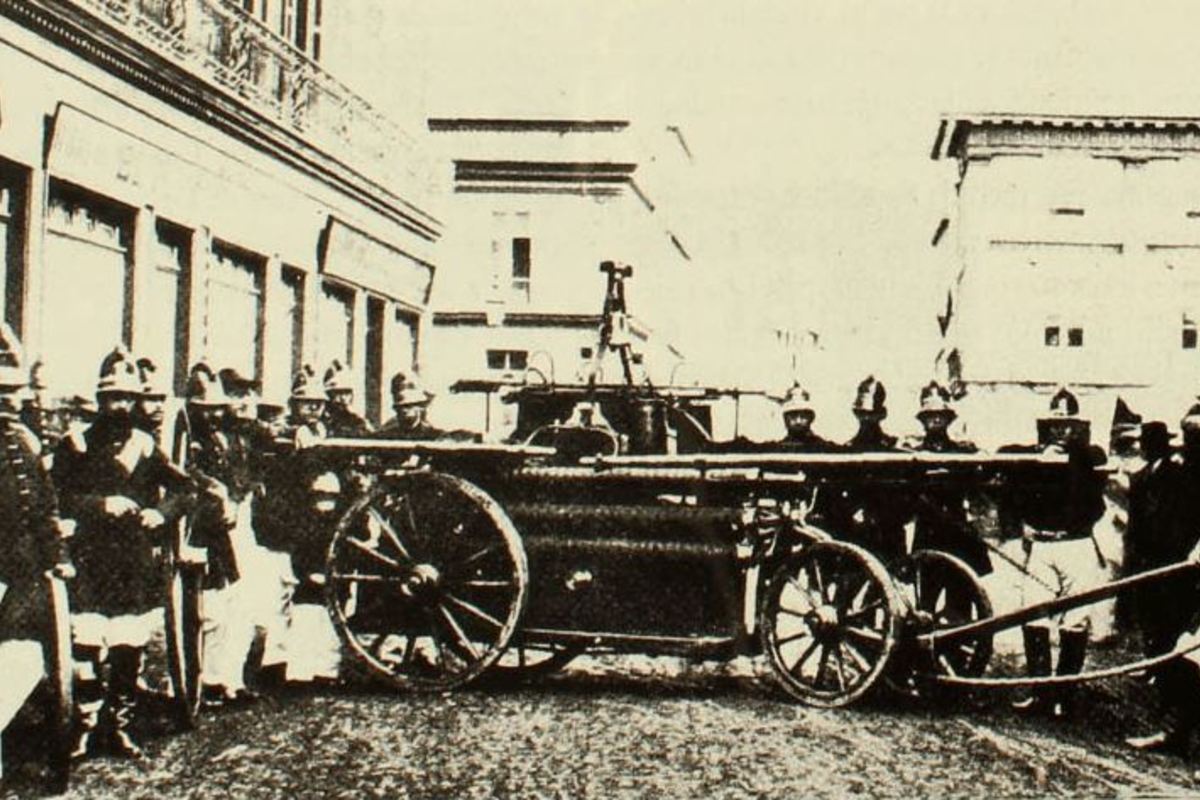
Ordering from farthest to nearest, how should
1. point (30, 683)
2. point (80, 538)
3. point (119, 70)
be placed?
point (119, 70) < point (80, 538) < point (30, 683)

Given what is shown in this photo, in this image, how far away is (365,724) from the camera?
725cm

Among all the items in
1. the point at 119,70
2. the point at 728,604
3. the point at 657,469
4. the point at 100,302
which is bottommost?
the point at 728,604

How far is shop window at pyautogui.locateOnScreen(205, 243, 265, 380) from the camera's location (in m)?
14.6

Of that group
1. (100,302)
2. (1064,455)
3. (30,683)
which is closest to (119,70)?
(100,302)

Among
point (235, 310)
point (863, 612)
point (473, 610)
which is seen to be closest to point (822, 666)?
point (863, 612)

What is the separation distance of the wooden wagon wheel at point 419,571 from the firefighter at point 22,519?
8.21ft

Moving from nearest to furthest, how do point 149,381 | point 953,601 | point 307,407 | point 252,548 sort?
point 149,381, point 953,601, point 252,548, point 307,407

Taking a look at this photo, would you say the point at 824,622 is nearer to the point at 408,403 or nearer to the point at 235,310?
the point at 408,403

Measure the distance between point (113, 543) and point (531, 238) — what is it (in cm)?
3465

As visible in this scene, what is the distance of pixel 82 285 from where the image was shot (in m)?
11.9

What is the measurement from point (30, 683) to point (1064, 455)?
499cm

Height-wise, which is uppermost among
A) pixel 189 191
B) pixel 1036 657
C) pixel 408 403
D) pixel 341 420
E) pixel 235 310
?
pixel 189 191

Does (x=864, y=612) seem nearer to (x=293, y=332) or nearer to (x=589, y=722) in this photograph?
(x=589, y=722)

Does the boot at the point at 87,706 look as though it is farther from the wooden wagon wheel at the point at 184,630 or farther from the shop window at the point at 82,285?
the shop window at the point at 82,285
